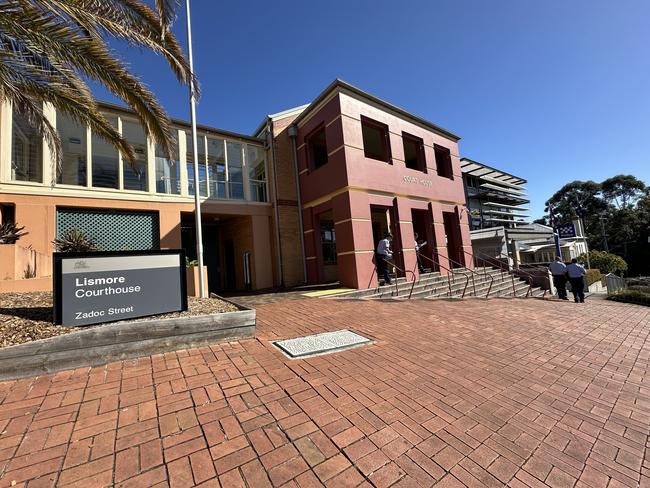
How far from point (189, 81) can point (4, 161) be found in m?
7.63

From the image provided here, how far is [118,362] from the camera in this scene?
142 inches

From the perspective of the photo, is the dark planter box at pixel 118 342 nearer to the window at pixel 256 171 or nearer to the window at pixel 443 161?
the window at pixel 256 171

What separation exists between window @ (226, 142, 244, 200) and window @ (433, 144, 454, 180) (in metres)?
9.64

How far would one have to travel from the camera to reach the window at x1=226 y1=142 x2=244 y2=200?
12773 millimetres

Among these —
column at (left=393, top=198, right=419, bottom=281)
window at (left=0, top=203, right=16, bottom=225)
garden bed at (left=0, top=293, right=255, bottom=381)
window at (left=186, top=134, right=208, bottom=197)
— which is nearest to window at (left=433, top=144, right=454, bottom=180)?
column at (left=393, top=198, right=419, bottom=281)

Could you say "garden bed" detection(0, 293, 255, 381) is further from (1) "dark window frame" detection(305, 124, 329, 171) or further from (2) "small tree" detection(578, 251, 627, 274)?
(2) "small tree" detection(578, 251, 627, 274)

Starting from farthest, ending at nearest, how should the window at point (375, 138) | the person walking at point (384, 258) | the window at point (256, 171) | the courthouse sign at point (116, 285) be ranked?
the window at point (256, 171), the window at point (375, 138), the person walking at point (384, 258), the courthouse sign at point (116, 285)

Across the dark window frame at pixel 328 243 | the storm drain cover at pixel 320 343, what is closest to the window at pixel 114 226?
the dark window frame at pixel 328 243

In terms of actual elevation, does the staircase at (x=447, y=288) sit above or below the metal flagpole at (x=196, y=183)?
below

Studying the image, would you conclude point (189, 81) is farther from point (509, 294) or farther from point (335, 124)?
point (509, 294)

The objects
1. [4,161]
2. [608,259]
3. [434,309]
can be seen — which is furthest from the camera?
[608,259]

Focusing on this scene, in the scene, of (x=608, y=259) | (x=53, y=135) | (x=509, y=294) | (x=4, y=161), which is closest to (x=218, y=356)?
(x=53, y=135)

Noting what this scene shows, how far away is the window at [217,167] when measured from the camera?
12.3m

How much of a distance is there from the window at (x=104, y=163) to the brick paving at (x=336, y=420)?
9.59m
